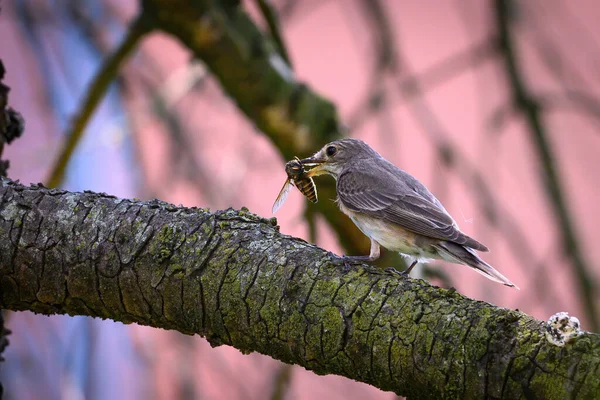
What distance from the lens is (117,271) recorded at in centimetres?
175

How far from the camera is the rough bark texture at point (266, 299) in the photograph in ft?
4.58

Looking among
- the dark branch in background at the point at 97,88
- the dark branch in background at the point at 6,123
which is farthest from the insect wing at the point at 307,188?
the dark branch in background at the point at 6,123

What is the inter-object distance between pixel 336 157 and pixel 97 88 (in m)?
1.25

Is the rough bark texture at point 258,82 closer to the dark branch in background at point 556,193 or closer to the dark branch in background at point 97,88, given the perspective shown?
the dark branch in background at point 97,88

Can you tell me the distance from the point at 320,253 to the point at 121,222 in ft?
1.82

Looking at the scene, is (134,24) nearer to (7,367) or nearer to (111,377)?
(7,367)

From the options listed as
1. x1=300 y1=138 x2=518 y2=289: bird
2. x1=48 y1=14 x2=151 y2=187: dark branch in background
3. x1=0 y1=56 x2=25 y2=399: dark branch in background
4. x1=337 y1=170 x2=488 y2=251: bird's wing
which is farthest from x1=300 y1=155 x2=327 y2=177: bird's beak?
x1=0 y1=56 x2=25 y2=399: dark branch in background

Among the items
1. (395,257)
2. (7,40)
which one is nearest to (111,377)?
(7,40)

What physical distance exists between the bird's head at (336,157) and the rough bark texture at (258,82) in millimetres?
77

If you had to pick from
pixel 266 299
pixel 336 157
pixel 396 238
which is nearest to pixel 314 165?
pixel 336 157

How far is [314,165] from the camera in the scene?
3.23 metres

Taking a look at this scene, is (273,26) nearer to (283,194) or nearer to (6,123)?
(283,194)

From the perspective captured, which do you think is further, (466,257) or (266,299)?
(466,257)

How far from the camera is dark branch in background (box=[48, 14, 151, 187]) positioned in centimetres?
325
